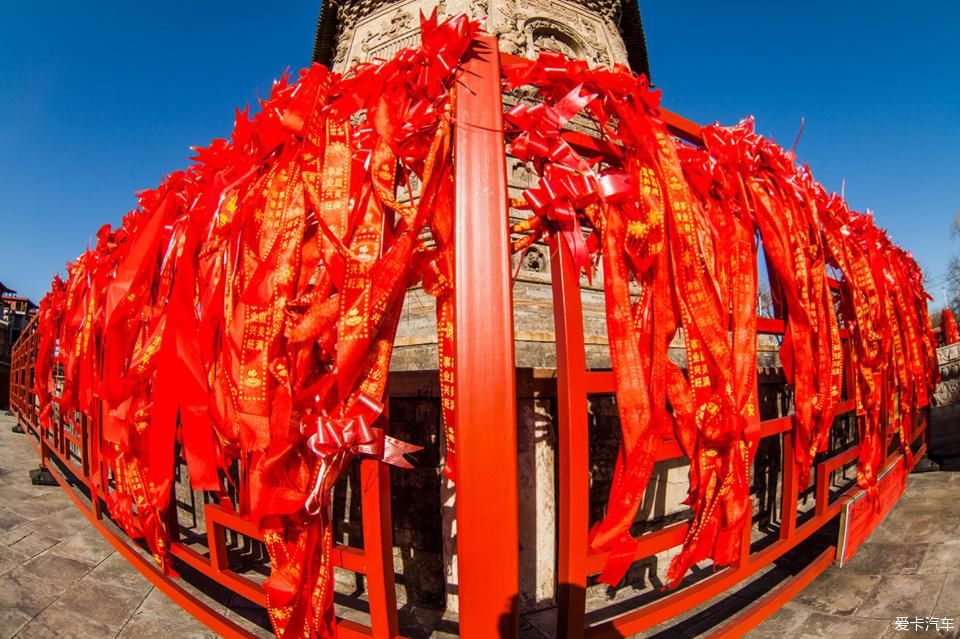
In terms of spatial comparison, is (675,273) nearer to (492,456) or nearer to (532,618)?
(492,456)

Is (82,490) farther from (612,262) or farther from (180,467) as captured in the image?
(612,262)

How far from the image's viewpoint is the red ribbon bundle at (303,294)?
1.57 metres

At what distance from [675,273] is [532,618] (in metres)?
2.05

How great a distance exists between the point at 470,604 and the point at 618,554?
2.02ft

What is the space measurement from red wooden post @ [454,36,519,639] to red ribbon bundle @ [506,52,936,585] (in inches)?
13.2

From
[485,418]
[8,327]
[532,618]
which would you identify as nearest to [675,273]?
[485,418]

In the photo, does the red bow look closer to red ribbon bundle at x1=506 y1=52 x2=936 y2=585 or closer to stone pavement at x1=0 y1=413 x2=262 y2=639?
red ribbon bundle at x1=506 y1=52 x2=936 y2=585

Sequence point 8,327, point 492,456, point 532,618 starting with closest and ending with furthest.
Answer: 1. point 492,456
2. point 532,618
3. point 8,327

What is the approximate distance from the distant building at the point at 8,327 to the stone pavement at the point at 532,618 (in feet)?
64.5

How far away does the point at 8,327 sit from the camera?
19156 mm

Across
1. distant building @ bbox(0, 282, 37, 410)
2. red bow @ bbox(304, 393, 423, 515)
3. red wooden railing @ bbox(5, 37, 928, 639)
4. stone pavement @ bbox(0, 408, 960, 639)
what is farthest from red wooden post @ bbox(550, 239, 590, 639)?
distant building @ bbox(0, 282, 37, 410)

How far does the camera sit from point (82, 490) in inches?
190

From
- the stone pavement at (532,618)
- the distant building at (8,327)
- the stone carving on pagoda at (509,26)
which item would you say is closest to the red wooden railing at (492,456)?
the stone pavement at (532,618)

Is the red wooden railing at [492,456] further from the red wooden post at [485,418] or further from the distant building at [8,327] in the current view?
the distant building at [8,327]
